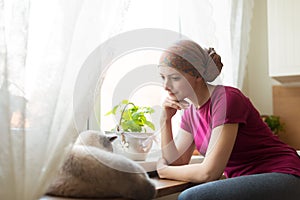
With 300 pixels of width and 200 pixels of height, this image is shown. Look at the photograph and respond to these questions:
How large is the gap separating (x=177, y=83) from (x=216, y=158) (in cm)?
37

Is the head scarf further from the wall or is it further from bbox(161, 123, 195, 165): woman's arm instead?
the wall

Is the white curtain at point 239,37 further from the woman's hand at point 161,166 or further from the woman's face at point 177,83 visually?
the woman's hand at point 161,166

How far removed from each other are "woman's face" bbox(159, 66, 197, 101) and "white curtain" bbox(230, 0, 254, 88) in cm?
77

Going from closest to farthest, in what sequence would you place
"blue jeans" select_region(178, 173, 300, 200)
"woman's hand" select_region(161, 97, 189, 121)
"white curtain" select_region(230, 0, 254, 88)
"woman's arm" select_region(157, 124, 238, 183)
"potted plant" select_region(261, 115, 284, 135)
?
1. "blue jeans" select_region(178, 173, 300, 200)
2. "woman's arm" select_region(157, 124, 238, 183)
3. "woman's hand" select_region(161, 97, 189, 121)
4. "white curtain" select_region(230, 0, 254, 88)
5. "potted plant" select_region(261, 115, 284, 135)

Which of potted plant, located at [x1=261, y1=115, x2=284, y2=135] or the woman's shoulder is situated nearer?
the woman's shoulder

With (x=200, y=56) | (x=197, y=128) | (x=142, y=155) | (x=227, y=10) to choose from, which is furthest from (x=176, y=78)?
(x=227, y=10)

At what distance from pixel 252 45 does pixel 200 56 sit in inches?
63.1

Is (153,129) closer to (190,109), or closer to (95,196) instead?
(190,109)

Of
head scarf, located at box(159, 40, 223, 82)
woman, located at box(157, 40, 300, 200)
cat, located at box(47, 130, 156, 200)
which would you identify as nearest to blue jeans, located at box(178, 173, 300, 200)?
woman, located at box(157, 40, 300, 200)

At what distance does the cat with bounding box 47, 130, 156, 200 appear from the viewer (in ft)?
3.70

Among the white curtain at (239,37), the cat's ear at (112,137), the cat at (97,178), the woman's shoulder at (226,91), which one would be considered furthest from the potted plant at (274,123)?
the cat at (97,178)

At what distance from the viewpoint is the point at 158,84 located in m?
1.73

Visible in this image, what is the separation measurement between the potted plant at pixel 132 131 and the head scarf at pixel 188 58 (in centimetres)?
30

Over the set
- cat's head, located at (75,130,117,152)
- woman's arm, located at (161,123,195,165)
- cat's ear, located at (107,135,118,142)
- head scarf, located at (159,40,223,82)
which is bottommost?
woman's arm, located at (161,123,195,165)
